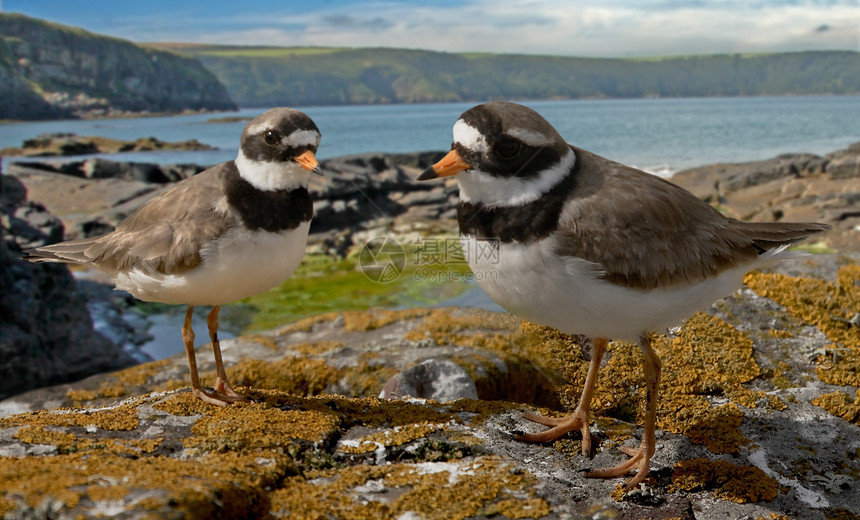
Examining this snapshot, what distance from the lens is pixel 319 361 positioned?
8078mm

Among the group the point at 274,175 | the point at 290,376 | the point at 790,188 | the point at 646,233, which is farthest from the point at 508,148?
the point at 790,188

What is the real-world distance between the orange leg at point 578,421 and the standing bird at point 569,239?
41cm

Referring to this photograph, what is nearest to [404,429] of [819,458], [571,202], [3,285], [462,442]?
[462,442]

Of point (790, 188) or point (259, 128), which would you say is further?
point (790, 188)

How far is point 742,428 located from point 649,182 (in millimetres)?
2475

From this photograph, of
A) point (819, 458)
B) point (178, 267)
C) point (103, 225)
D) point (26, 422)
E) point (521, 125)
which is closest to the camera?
point (521, 125)

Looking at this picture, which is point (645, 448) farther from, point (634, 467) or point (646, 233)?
point (646, 233)

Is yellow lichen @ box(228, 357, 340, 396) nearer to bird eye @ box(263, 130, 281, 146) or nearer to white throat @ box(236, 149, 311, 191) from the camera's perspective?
white throat @ box(236, 149, 311, 191)

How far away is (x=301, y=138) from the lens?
5691 millimetres

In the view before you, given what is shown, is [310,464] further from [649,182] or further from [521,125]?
[649,182]

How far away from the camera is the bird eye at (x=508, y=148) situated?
4.71 meters

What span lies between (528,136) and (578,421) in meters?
2.60

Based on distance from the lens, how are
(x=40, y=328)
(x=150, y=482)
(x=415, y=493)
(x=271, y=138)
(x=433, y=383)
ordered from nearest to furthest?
(x=150, y=482)
(x=415, y=493)
(x=271, y=138)
(x=433, y=383)
(x=40, y=328)

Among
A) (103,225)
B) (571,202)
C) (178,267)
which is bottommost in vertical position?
(103,225)
